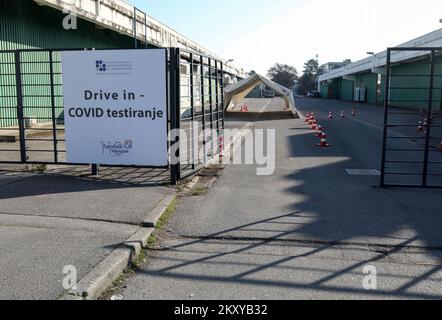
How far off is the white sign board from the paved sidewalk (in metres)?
0.64

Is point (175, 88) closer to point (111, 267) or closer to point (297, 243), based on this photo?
point (297, 243)

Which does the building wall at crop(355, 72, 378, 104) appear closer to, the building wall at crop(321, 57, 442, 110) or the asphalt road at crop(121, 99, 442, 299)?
the building wall at crop(321, 57, 442, 110)

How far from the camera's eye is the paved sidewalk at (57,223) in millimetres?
4348

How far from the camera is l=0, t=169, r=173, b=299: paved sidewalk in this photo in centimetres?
435

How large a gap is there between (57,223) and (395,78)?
161 ft

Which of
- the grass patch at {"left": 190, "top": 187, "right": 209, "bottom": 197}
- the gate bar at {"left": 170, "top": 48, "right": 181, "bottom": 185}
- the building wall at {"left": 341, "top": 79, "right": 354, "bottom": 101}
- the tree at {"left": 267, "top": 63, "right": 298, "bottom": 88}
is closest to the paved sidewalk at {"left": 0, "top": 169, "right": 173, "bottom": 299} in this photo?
the grass patch at {"left": 190, "top": 187, "right": 209, "bottom": 197}

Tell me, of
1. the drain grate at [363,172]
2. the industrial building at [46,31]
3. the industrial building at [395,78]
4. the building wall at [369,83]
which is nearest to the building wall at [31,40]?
the industrial building at [46,31]

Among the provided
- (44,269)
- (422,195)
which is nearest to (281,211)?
(422,195)

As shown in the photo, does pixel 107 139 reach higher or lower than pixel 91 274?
higher

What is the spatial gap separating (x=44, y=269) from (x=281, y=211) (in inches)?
147

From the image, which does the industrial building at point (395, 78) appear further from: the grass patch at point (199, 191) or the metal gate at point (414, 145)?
the grass patch at point (199, 191)

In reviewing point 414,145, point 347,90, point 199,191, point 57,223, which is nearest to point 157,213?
point 57,223
